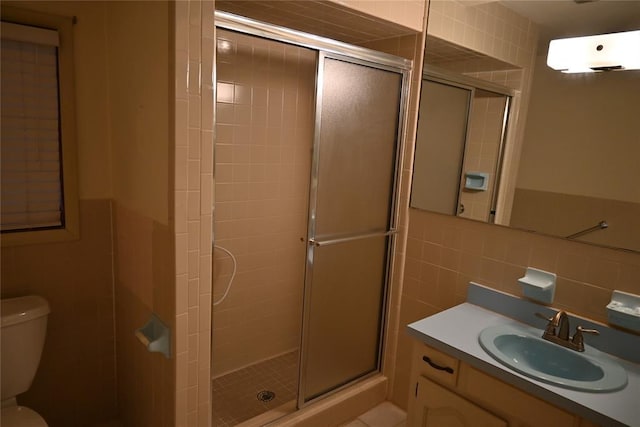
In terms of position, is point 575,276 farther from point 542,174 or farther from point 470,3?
point 470,3

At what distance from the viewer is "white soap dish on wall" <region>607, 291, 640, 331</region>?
1.54 meters

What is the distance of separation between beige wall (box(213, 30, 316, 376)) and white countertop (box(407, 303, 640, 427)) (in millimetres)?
1322

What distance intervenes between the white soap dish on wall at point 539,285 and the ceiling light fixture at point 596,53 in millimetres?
875

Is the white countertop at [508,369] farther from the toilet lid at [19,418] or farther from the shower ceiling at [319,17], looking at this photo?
the toilet lid at [19,418]

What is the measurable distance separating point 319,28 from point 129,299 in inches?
67.3

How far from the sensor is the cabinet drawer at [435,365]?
163cm

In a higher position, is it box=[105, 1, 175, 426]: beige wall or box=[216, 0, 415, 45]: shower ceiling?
box=[216, 0, 415, 45]: shower ceiling

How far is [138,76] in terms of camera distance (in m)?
1.70

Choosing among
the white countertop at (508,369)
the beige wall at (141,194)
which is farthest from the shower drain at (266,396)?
the white countertop at (508,369)

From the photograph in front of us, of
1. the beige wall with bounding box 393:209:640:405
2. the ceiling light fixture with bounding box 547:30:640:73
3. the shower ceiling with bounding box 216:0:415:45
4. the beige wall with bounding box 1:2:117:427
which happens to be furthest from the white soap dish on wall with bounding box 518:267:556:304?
the beige wall with bounding box 1:2:117:427

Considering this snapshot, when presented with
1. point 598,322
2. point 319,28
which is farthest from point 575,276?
point 319,28

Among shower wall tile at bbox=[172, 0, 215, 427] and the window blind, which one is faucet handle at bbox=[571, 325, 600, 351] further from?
the window blind

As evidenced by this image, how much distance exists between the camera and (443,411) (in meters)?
1.69

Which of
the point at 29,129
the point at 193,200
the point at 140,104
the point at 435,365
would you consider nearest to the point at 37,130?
the point at 29,129
